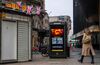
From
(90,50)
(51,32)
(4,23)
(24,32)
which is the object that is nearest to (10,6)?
(4,23)

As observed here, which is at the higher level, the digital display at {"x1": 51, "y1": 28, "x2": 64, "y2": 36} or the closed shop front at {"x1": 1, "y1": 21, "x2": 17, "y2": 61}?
the digital display at {"x1": 51, "y1": 28, "x2": 64, "y2": 36}

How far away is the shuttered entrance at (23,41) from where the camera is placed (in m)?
24.6

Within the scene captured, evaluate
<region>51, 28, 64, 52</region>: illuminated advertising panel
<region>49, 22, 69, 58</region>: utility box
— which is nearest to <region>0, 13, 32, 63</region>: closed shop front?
<region>49, 22, 69, 58</region>: utility box

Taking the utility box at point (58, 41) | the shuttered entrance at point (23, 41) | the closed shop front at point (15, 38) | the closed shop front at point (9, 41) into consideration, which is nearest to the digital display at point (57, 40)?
the utility box at point (58, 41)

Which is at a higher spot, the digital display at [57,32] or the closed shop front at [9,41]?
the digital display at [57,32]

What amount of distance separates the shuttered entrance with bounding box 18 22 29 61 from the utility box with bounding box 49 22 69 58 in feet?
16.6

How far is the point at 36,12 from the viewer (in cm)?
2584

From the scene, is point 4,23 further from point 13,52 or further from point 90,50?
point 90,50

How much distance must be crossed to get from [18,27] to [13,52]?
1614mm

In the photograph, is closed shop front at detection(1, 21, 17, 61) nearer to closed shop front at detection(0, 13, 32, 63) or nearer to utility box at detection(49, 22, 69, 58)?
closed shop front at detection(0, 13, 32, 63)

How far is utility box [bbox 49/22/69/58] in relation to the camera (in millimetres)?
30188

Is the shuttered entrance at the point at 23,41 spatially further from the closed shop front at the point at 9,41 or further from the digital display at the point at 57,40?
the digital display at the point at 57,40

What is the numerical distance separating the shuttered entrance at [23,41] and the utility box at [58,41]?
505cm

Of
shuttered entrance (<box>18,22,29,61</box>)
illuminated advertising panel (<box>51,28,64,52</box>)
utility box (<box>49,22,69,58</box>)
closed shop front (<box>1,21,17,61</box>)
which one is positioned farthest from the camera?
illuminated advertising panel (<box>51,28,64,52</box>)
